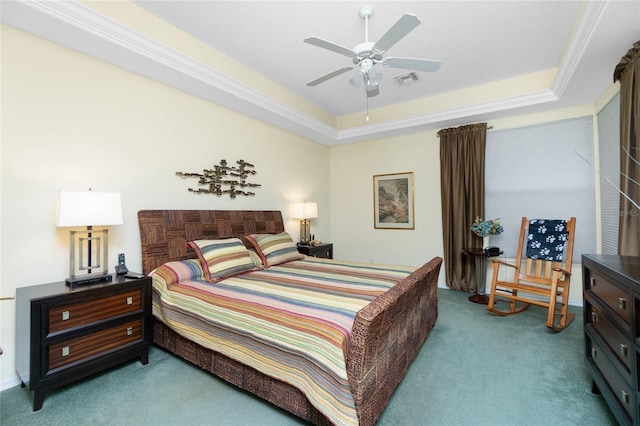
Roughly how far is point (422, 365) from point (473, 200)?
109 inches

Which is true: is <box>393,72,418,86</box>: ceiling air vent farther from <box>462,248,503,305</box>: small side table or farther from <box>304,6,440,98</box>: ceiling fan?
<box>462,248,503,305</box>: small side table

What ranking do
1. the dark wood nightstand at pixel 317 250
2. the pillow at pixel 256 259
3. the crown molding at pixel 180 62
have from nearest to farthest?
the crown molding at pixel 180 62 < the pillow at pixel 256 259 < the dark wood nightstand at pixel 317 250

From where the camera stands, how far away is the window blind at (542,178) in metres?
3.65

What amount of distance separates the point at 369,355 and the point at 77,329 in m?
2.00

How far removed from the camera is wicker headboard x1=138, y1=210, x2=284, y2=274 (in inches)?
109

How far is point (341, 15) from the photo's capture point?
100 inches

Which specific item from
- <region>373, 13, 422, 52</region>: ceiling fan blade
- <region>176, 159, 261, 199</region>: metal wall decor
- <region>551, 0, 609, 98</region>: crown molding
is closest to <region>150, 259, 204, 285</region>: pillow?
<region>176, 159, 261, 199</region>: metal wall decor

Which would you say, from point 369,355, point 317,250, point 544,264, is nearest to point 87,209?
point 369,355

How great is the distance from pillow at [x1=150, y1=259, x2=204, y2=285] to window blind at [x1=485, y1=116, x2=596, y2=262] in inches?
158

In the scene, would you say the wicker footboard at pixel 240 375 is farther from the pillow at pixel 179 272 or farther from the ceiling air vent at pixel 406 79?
the ceiling air vent at pixel 406 79

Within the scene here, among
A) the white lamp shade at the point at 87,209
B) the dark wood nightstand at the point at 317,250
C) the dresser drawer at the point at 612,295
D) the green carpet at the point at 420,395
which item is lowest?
the green carpet at the point at 420,395

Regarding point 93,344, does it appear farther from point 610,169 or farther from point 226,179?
point 610,169

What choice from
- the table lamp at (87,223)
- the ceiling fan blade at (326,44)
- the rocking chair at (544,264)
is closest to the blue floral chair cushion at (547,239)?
the rocking chair at (544,264)

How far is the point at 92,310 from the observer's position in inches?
80.6
